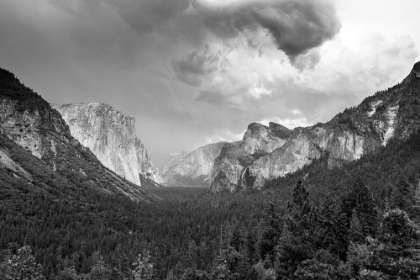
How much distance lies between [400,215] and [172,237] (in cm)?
12084

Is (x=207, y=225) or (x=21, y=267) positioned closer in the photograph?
(x=21, y=267)

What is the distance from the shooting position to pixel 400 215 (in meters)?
16.6

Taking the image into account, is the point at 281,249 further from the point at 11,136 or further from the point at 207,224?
the point at 11,136

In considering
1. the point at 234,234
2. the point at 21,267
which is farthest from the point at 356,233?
the point at 21,267

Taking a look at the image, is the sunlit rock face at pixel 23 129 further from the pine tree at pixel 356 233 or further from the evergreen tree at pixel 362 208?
the pine tree at pixel 356 233

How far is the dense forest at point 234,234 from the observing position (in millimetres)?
23547

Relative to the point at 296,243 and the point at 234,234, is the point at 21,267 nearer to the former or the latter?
the point at 296,243

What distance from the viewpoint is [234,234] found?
2813 inches

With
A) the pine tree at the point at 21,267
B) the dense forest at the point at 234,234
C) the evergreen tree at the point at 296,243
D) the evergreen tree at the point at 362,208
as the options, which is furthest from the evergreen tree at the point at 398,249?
the evergreen tree at the point at 362,208

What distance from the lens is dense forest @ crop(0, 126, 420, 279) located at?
23.5 meters

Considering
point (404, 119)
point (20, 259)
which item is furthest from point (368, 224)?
point (404, 119)

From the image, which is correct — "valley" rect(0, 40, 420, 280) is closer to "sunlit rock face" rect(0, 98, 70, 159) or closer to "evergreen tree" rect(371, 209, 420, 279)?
"evergreen tree" rect(371, 209, 420, 279)

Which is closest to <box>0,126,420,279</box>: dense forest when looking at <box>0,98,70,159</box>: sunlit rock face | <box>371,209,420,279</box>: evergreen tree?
<box>371,209,420,279</box>: evergreen tree

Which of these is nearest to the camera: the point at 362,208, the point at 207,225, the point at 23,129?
the point at 362,208
